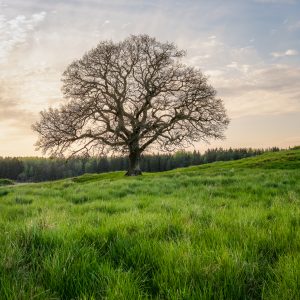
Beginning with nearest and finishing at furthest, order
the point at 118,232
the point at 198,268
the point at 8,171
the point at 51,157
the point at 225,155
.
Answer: the point at 198,268 → the point at 118,232 → the point at 51,157 → the point at 225,155 → the point at 8,171

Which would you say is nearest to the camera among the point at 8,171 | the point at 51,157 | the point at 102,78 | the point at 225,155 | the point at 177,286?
the point at 177,286

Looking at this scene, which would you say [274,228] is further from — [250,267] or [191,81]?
[191,81]

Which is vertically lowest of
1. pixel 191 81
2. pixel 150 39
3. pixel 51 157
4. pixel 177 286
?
pixel 177 286

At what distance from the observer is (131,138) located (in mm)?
40719

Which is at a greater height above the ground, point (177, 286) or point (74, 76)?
point (74, 76)

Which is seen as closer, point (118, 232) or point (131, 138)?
point (118, 232)

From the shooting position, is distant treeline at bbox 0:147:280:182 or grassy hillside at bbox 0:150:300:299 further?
distant treeline at bbox 0:147:280:182

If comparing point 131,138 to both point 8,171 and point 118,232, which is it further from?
point 8,171

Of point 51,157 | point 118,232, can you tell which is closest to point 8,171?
point 51,157

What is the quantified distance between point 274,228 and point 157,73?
126 ft

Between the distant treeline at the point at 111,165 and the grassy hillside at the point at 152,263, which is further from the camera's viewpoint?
the distant treeline at the point at 111,165

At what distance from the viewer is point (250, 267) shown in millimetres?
2705

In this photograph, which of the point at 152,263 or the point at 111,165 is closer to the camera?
the point at 152,263

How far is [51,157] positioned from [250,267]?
3646cm
